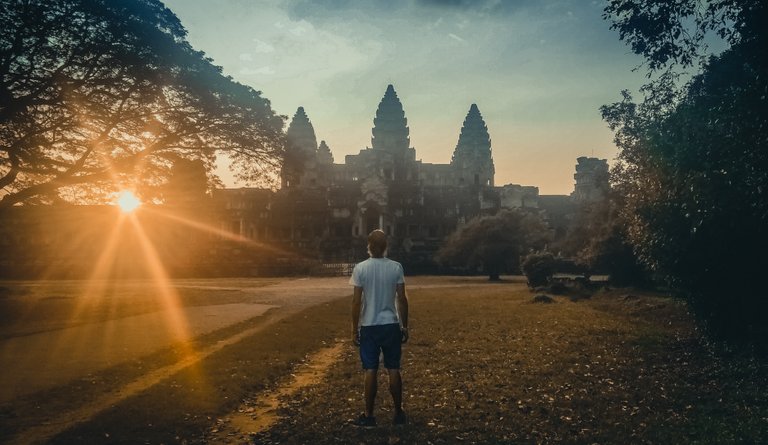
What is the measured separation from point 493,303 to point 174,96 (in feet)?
48.7

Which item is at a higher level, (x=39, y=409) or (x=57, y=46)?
(x=57, y=46)

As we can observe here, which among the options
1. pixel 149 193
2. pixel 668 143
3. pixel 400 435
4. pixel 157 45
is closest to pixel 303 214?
pixel 149 193

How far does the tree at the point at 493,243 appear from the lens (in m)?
42.3

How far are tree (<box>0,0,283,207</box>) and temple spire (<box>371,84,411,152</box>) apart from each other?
63793 mm

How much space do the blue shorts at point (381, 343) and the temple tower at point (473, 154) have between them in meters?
84.5

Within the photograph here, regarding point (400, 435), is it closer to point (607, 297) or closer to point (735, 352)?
point (735, 352)

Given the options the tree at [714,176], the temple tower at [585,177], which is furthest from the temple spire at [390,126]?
the tree at [714,176]

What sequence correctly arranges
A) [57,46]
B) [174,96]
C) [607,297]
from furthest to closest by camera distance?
[607,297], [174,96], [57,46]

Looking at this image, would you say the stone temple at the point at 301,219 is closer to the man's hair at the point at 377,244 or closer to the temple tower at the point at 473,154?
the temple tower at the point at 473,154

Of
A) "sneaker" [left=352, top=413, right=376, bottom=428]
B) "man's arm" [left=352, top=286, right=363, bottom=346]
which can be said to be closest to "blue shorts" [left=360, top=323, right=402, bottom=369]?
"man's arm" [left=352, top=286, right=363, bottom=346]

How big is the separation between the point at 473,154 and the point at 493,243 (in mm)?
52756

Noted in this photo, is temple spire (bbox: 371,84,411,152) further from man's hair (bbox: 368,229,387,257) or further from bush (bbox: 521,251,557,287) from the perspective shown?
man's hair (bbox: 368,229,387,257)

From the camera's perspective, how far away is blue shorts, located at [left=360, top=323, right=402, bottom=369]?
5.81 meters

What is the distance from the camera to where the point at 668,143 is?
11.6 metres
